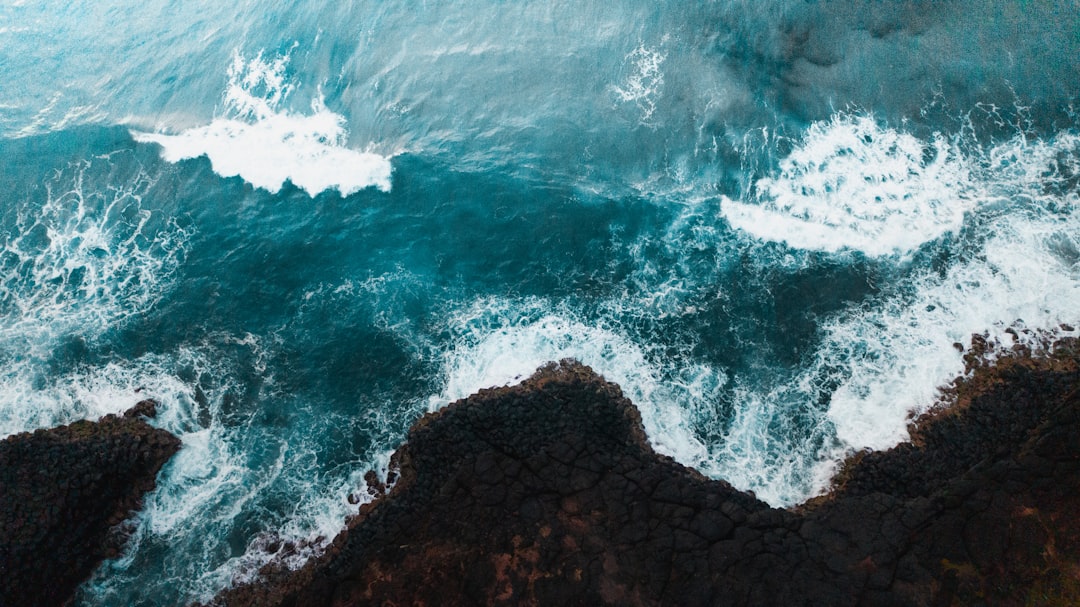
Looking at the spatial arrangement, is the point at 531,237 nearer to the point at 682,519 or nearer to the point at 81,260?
the point at 682,519

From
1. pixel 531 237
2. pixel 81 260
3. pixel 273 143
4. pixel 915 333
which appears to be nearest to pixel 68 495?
pixel 81 260

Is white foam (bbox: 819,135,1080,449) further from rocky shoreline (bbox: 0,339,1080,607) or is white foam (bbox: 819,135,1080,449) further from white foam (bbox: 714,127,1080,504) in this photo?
rocky shoreline (bbox: 0,339,1080,607)

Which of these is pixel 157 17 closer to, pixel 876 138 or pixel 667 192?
pixel 667 192

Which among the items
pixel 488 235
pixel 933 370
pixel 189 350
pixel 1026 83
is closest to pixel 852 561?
pixel 933 370

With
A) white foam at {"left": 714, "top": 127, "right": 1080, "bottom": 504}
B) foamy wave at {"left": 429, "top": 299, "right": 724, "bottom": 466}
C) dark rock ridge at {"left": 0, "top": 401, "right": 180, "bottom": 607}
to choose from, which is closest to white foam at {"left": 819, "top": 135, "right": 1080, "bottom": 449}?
white foam at {"left": 714, "top": 127, "right": 1080, "bottom": 504}

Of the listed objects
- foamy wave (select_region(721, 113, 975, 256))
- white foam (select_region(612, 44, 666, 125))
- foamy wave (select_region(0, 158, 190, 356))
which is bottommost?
foamy wave (select_region(0, 158, 190, 356))
